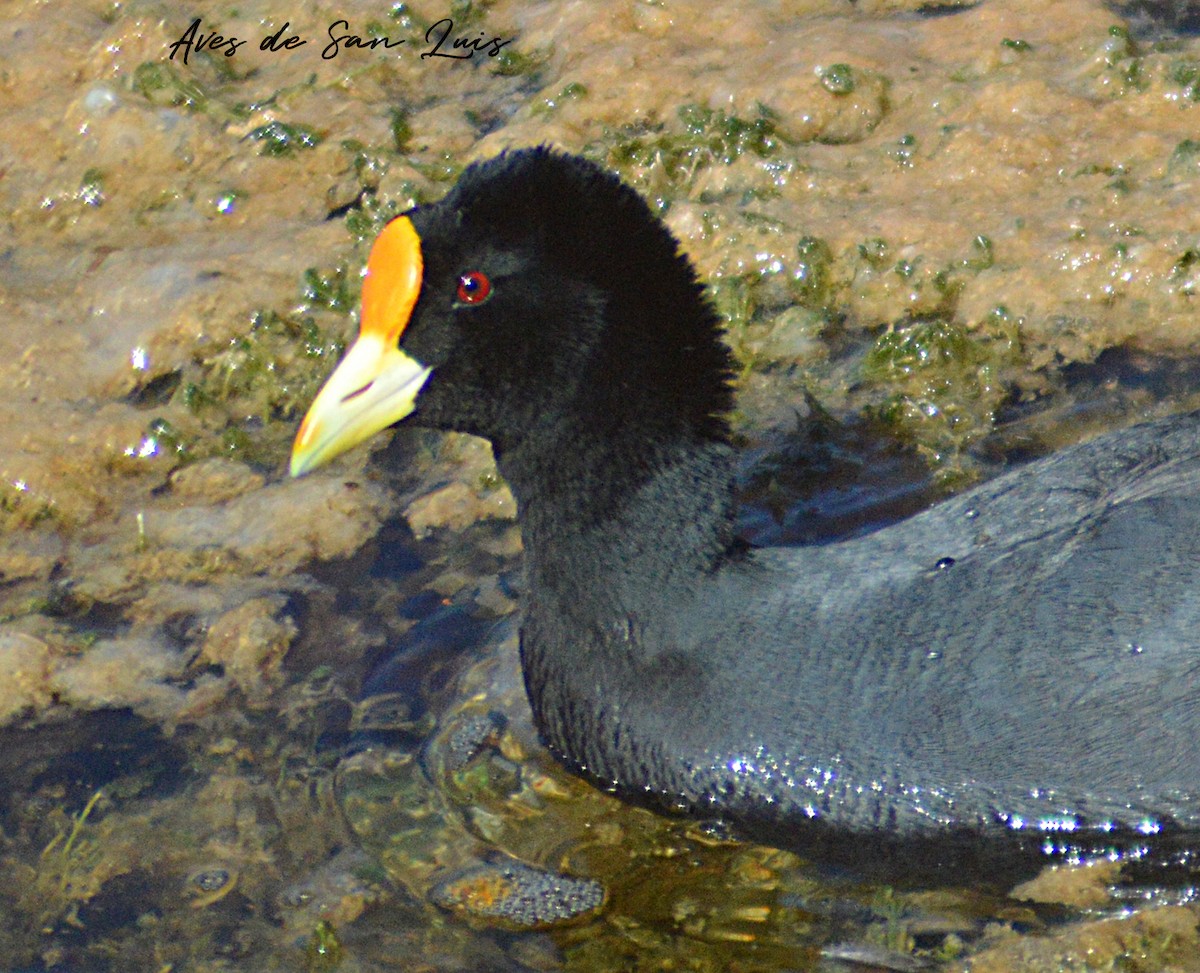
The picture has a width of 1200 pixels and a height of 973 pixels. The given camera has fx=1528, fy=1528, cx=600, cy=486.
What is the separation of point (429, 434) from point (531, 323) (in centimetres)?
145

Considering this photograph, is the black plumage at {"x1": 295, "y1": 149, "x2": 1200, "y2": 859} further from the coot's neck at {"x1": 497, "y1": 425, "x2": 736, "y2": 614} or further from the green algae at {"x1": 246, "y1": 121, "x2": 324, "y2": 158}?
the green algae at {"x1": 246, "y1": 121, "x2": 324, "y2": 158}

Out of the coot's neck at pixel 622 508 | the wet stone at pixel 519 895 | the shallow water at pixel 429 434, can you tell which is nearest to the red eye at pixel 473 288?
the coot's neck at pixel 622 508

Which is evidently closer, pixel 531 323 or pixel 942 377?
pixel 531 323

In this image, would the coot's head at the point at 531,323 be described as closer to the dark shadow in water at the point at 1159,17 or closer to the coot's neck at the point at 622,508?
the coot's neck at the point at 622,508

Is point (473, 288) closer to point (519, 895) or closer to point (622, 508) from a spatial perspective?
point (622, 508)

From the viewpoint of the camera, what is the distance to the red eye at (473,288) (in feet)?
9.59

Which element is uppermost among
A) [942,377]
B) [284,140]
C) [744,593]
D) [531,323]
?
[531,323]

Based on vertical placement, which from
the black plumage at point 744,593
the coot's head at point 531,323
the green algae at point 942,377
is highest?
the coot's head at point 531,323

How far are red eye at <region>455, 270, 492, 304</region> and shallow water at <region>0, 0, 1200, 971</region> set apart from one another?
986mm

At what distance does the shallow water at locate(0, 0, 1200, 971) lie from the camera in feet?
9.77

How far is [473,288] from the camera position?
293 centimetres

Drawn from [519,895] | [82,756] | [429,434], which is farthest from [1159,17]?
[82,756]

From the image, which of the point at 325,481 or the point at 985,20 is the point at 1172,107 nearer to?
the point at 985,20

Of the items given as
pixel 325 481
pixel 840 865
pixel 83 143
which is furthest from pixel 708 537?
pixel 83 143
